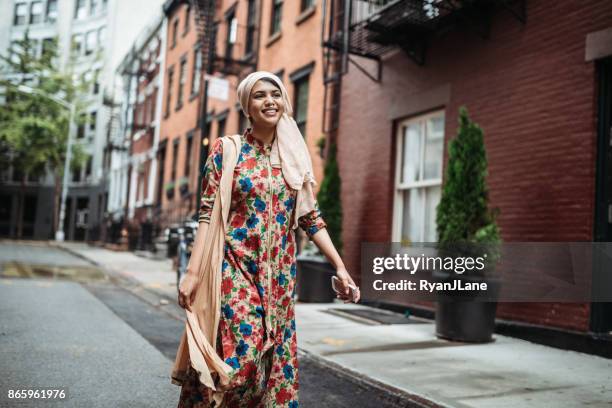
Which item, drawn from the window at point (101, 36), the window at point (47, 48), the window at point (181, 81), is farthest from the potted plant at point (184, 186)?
the window at point (101, 36)

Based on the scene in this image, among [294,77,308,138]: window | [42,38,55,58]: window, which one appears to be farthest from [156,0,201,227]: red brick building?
[42,38,55,58]: window

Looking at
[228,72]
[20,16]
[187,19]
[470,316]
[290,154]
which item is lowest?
[470,316]

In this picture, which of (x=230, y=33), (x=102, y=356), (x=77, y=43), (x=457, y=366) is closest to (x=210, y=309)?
(x=102, y=356)

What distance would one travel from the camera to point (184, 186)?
870 inches

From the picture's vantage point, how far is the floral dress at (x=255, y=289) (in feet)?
9.16

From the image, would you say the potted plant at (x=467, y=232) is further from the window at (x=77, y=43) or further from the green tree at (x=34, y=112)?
the window at (x=77, y=43)

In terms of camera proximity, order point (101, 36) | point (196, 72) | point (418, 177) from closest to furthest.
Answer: point (418, 177)
point (196, 72)
point (101, 36)

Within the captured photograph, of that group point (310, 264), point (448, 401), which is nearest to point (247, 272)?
point (448, 401)

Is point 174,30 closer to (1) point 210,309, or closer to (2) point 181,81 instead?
(2) point 181,81

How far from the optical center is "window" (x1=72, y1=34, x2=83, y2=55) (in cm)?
3927

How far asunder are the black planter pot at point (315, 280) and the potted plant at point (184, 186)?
11977 mm

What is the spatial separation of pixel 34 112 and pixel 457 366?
36159 millimetres

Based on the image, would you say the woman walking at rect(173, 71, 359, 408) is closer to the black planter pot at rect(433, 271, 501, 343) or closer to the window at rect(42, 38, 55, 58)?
the black planter pot at rect(433, 271, 501, 343)

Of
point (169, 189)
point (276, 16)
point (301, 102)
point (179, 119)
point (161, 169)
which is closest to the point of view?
point (301, 102)
